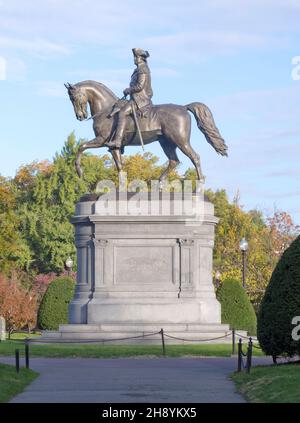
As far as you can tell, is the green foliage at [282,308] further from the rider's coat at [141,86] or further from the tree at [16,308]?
the tree at [16,308]

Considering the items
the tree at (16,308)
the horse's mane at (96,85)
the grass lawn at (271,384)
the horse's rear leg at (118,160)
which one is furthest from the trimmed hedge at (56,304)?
the grass lawn at (271,384)

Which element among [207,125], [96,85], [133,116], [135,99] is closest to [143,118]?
[133,116]

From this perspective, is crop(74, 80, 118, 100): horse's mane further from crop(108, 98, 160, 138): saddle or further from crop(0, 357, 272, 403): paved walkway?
crop(0, 357, 272, 403): paved walkway

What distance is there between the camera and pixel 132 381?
24625 millimetres

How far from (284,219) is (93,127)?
48496 millimetres

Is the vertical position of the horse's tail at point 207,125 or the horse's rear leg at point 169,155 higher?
the horse's tail at point 207,125

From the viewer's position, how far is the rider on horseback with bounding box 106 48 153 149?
1633 inches

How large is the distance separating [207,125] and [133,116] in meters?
3.09

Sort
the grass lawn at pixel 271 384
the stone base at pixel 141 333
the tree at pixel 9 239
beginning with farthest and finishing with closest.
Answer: the tree at pixel 9 239 < the stone base at pixel 141 333 < the grass lawn at pixel 271 384

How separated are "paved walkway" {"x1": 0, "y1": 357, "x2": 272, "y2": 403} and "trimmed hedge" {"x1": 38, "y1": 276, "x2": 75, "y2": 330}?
18.6 meters

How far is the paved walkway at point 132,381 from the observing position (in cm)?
2061

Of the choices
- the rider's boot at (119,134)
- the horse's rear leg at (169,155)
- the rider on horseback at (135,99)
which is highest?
the rider on horseback at (135,99)
